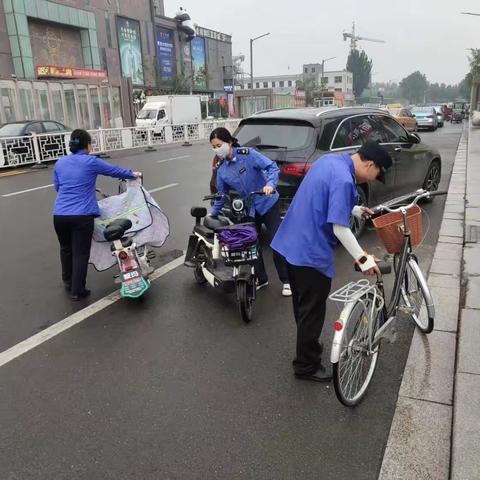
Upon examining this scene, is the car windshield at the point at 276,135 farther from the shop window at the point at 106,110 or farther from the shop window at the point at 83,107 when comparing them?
the shop window at the point at 106,110

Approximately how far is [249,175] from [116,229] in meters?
1.36

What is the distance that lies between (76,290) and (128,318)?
0.79 meters

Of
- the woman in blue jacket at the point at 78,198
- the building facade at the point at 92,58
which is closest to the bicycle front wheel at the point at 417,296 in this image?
the woman in blue jacket at the point at 78,198

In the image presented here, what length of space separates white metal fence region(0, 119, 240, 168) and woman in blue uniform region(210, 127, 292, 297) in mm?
12321

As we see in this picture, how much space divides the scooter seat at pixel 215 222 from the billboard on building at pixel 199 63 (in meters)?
55.1

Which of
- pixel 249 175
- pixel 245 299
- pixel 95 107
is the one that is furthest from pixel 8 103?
pixel 245 299

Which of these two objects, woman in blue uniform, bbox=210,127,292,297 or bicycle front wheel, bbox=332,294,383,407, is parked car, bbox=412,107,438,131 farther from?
bicycle front wheel, bbox=332,294,383,407

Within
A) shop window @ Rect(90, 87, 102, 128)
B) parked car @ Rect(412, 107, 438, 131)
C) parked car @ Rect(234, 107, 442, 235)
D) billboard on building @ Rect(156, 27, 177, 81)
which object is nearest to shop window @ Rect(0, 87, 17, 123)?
shop window @ Rect(90, 87, 102, 128)

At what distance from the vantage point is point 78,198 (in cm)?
458

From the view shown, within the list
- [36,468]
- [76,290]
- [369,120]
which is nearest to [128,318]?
[76,290]

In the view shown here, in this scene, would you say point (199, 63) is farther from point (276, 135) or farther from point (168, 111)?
point (276, 135)

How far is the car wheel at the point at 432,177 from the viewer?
27.5ft

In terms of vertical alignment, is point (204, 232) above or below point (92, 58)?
below

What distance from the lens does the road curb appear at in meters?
2.50
